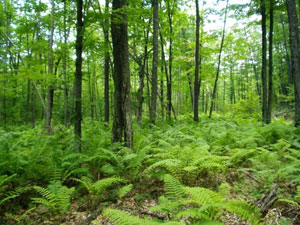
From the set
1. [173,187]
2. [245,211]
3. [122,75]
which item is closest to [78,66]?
[122,75]

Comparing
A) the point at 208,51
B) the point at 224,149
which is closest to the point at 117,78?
the point at 224,149

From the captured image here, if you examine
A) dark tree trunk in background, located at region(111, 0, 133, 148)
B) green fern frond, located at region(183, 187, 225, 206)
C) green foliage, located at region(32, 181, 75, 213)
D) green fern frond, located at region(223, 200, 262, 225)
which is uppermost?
dark tree trunk in background, located at region(111, 0, 133, 148)

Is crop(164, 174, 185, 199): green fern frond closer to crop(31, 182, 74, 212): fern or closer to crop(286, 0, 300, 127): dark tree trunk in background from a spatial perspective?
crop(31, 182, 74, 212): fern

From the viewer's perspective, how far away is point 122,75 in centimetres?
491

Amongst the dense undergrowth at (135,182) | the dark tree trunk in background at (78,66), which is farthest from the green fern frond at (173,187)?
the dark tree trunk in background at (78,66)

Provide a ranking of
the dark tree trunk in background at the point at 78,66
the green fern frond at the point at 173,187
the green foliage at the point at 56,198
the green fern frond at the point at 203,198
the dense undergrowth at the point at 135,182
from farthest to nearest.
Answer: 1. the dark tree trunk in background at the point at 78,66
2. the green foliage at the point at 56,198
3. the dense undergrowth at the point at 135,182
4. the green fern frond at the point at 173,187
5. the green fern frond at the point at 203,198

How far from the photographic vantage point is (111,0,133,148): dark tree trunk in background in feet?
15.8

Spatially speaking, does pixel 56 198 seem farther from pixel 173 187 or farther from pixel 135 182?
pixel 173 187

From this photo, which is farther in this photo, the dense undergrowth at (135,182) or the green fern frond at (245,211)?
the dense undergrowth at (135,182)

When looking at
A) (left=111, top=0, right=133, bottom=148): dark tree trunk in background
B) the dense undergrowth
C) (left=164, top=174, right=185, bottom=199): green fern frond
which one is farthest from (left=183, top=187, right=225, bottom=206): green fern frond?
(left=111, top=0, right=133, bottom=148): dark tree trunk in background

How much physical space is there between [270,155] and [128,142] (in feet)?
10.8

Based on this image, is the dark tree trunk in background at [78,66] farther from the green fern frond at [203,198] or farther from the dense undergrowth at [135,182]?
the green fern frond at [203,198]

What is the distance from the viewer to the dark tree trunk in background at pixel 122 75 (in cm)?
482

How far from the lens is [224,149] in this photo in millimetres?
5219
